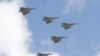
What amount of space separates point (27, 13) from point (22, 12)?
1.84 m

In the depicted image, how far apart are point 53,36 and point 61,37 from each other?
2.78 m

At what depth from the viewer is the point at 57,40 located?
529ft

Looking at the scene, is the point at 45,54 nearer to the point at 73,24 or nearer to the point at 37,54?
the point at 37,54

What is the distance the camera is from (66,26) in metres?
161

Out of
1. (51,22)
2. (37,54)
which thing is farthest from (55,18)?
(37,54)

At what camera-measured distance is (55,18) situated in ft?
520

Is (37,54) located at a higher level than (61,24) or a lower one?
lower

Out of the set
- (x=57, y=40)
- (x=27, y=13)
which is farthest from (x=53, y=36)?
(x=27, y=13)

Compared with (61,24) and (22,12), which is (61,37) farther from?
Result: (22,12)

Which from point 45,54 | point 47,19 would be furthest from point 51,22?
point 45,54

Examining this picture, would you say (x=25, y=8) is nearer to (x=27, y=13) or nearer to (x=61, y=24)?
(x=27, y=13)

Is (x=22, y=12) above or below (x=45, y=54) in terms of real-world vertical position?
above

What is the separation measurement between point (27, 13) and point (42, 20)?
564 centimetres

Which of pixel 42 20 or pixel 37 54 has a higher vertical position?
pixel 42 20
